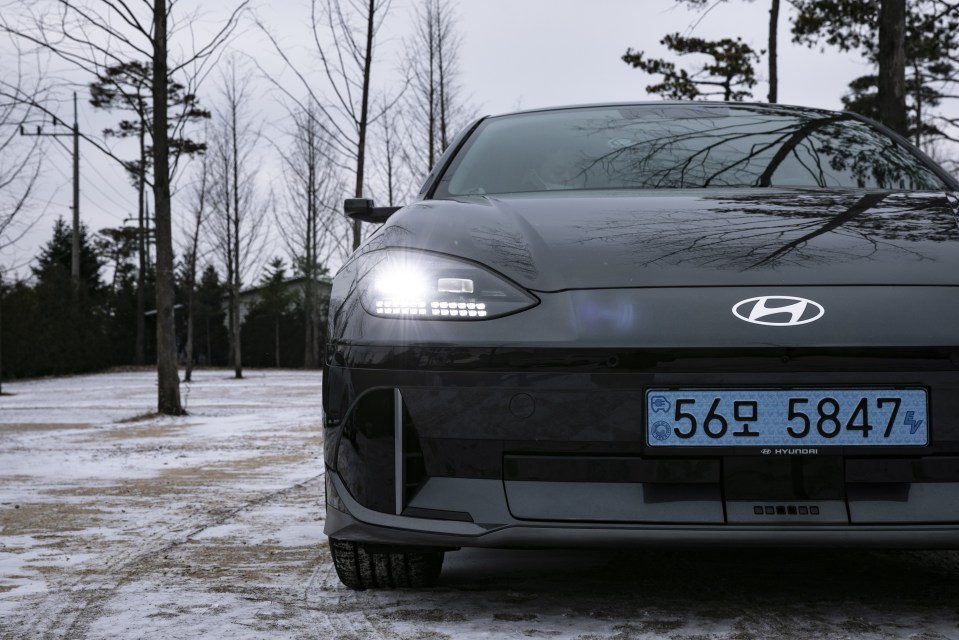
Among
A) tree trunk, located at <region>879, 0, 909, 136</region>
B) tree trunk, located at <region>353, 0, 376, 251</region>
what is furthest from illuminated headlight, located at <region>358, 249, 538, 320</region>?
tree trunk, located at <region>353, 0, 376, 251</region>

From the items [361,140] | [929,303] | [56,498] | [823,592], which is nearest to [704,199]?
[929,303]

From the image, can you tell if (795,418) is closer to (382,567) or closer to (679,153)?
(382,567)

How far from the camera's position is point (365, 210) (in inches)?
137

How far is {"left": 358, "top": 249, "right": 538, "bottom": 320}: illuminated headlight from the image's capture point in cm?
231

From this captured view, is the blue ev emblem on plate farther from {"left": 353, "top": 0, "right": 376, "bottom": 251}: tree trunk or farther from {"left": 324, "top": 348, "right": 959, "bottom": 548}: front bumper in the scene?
{"left": 353, "top": 0, "right": 376, "bottom": 251}: tree trunk

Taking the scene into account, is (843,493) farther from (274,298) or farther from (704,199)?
(274,298)

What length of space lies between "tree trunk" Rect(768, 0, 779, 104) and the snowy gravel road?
1345 centimetres

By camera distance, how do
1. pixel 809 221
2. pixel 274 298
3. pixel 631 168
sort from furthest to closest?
pixel 274 298
pixel 631 168
pixel 809 221

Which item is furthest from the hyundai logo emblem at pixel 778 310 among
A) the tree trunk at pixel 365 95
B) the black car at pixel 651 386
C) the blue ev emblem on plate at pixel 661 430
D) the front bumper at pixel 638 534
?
the tree trunk at pixel 365 95

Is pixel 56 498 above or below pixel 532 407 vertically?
below

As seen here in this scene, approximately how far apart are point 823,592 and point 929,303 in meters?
0.87

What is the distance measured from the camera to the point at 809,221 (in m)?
2.55

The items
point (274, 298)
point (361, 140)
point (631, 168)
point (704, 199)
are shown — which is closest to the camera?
point (704, 199)

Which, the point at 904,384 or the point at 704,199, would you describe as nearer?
the point at 904,384
